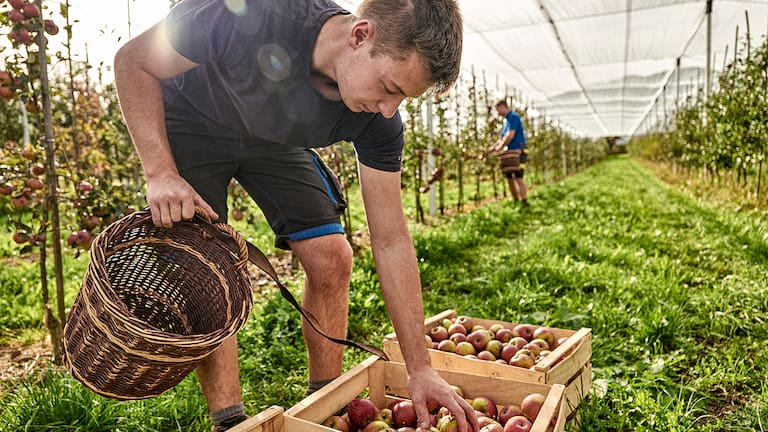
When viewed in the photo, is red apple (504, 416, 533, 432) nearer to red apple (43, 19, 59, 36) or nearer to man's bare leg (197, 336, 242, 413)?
man's bare leg (197, 336, 242, 413)

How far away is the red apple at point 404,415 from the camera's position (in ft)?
6.15

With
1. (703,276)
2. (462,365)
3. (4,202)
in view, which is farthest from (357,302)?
(703,276)

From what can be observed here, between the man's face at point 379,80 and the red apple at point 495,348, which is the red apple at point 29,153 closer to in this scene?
the man's face at point 379,80

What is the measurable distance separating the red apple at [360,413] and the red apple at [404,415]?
7 centimetres

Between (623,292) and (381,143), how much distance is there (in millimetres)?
2436

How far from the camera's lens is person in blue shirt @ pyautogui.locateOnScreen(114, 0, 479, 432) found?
5.05 feet

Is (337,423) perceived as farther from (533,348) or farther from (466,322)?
(466,322)

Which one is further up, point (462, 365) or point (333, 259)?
point (333, 259)

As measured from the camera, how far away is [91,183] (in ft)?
9.79

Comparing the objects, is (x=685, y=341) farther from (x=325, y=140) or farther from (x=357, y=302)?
(x=325, y=140)

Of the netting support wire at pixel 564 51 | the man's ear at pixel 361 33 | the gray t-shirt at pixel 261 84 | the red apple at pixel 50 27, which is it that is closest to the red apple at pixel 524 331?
the gray t-shirt at pixel 261 84

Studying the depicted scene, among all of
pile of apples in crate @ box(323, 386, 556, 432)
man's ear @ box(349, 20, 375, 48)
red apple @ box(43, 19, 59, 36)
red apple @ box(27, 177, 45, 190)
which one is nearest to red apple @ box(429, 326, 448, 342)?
pile of apples in crate @ box(323, 386, 556, 432)

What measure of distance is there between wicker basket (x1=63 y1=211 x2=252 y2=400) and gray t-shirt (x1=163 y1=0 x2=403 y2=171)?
0.40 m

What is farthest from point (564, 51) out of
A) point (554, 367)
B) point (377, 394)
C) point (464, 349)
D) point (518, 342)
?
Result: point (377, 394)
